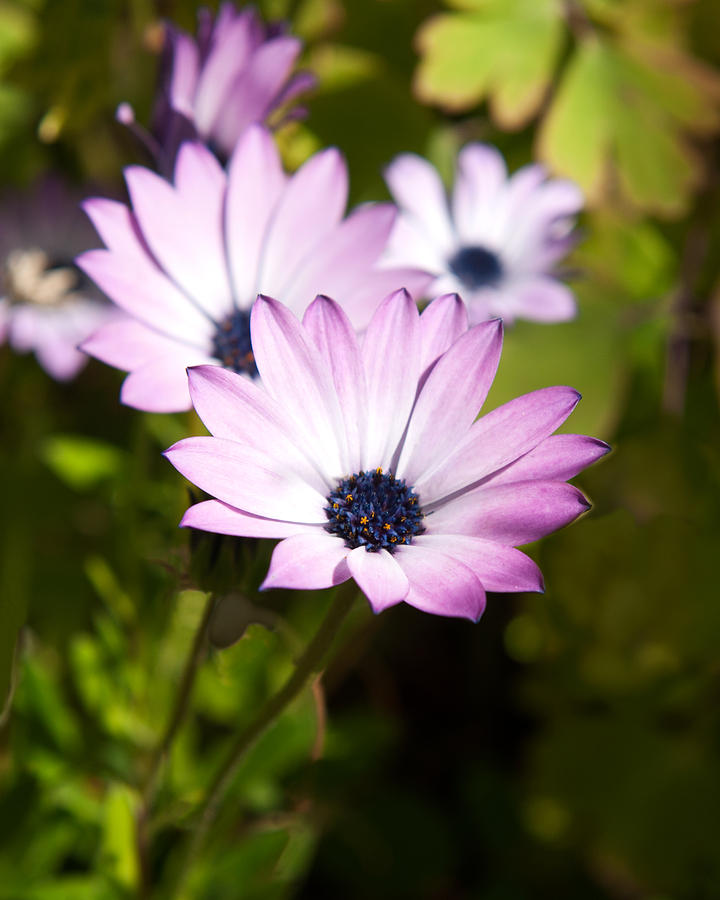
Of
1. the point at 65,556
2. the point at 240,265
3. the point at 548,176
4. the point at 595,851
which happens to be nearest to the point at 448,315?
the point at 240,265

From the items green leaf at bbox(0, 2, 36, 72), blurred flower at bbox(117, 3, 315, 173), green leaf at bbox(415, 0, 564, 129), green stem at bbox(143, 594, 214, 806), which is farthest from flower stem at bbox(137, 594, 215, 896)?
green leaf at bbox(0, 2, 36, 72)

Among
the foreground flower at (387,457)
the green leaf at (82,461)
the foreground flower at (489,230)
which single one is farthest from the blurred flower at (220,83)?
the green leaf at (82,461)

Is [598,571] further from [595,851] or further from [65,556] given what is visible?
[65,556]

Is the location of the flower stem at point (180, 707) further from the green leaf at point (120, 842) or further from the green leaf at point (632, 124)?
the green leaf at point (632, 124)

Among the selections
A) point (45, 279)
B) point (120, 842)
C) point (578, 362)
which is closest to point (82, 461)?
point (45, 279)

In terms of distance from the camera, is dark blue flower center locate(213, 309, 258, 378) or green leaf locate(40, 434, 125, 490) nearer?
dark blue flower center locate(213, 309, 258, 378)

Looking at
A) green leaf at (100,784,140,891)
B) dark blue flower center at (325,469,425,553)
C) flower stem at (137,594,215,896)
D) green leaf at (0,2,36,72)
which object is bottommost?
green leaf at (100,784,140,891)

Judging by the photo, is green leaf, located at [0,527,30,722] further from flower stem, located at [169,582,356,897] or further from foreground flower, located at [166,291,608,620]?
foreground flower, located at [166,291,608,620]

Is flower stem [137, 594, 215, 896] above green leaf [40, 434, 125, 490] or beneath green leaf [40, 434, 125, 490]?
beneath

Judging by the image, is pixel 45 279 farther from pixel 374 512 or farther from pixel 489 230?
pixel 374 512
